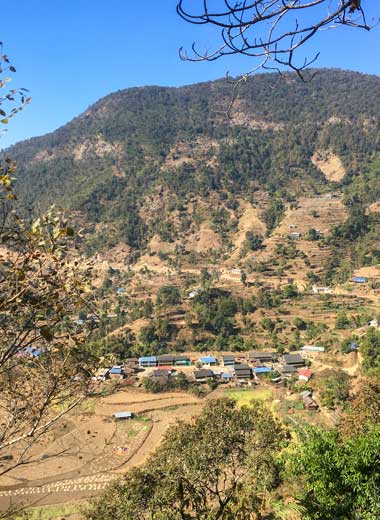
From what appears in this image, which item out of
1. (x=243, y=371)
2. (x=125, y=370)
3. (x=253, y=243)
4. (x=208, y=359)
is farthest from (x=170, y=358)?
(x=253, y=243)

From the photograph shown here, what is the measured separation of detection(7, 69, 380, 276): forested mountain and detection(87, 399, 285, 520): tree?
176 ft

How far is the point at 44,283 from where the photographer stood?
9.80ft

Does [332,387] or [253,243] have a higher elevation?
[253,243]

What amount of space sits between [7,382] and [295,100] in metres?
125

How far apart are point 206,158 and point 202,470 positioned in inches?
3530

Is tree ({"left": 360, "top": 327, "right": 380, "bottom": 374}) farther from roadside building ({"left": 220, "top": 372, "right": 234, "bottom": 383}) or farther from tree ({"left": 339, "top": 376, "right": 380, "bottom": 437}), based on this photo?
tree ({"left": 339, "top": 376, "right": 380, "bottom": 437})

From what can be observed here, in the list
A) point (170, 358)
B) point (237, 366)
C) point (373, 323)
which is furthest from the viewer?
point (170, 358)

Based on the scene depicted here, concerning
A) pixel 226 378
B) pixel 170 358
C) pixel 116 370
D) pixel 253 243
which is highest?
pixel 253 243

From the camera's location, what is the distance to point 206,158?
94.4 meters

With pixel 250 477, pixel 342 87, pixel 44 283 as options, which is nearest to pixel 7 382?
pixel 44 283

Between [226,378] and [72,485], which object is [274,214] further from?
[72,485]

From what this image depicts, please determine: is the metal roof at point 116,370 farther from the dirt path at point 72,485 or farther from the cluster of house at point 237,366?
the dirt path at point 72,485

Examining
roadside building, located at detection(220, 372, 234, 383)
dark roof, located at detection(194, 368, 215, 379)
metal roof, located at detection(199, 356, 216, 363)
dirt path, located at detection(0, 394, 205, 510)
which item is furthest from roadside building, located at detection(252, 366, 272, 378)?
dirt path, located at detection(0, 394, 205, 510)

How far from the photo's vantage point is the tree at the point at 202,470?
32.3ft
